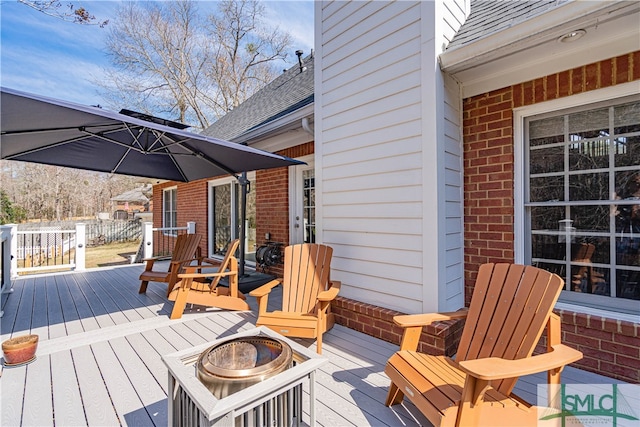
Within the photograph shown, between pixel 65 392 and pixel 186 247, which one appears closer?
pixel 65 392

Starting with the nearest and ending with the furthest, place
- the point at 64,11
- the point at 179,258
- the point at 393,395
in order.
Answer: the point at 393,395 → the point at 64,11 → the point at 179,258

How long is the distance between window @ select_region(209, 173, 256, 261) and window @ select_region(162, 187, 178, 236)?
10.2 ft

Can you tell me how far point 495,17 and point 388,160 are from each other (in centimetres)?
148

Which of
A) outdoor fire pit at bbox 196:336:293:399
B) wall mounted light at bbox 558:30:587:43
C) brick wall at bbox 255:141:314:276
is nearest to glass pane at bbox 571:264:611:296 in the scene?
wall mounted light at bbox 558:30:587:43

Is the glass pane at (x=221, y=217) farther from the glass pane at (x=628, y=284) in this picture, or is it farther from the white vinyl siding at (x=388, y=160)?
the glass pane at (x=628, y=284)

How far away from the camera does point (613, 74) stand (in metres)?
2.25

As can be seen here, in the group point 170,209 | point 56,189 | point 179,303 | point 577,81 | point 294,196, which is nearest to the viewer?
point 577,81

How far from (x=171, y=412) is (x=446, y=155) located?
2666mm

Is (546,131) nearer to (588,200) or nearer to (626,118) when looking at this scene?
(626,118)

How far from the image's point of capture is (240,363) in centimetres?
159

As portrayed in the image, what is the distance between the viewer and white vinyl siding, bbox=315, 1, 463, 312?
8.60ft

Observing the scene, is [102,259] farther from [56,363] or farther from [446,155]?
[446,155]

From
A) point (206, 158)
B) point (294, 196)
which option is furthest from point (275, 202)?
point (206, 158)

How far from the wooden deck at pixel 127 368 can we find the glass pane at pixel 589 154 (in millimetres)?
1579
